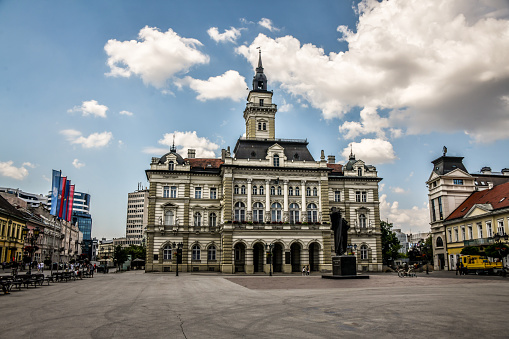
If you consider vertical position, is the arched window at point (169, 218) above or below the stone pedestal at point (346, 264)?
above

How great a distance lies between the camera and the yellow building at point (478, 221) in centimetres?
5391

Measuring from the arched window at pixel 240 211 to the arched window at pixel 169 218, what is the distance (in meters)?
9.34

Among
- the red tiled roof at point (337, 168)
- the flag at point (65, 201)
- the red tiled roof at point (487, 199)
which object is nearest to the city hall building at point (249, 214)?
the red tiled roof at point (337, 168)

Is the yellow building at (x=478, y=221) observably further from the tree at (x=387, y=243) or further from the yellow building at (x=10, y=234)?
the yellow building at (x=10, y=234)

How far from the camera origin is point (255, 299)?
20000 mm

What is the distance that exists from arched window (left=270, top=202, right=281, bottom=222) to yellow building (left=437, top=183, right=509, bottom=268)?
2715cm

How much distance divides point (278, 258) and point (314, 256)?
5.23m

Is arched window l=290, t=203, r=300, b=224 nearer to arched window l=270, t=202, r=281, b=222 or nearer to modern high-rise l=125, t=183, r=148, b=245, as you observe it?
arched window l=270, t=202, r=281, b=222

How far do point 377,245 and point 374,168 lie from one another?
39.5 feet

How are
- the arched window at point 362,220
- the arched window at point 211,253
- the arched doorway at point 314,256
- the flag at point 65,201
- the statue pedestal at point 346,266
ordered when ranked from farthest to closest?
the flag at point 65,201 → the arched window at point 362,220 → the arched window at point 211,253 → the arched doorway at point 314,256 → the statue pedestal at point 346,266

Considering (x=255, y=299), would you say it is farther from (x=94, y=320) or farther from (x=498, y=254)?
(x=498, y=254)

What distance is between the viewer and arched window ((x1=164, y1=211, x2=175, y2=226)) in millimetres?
59031

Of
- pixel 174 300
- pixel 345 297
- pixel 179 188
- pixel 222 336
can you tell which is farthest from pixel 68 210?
pixel 222 336

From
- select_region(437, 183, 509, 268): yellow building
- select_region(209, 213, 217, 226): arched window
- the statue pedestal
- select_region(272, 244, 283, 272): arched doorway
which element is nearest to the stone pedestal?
the statue pedestal
